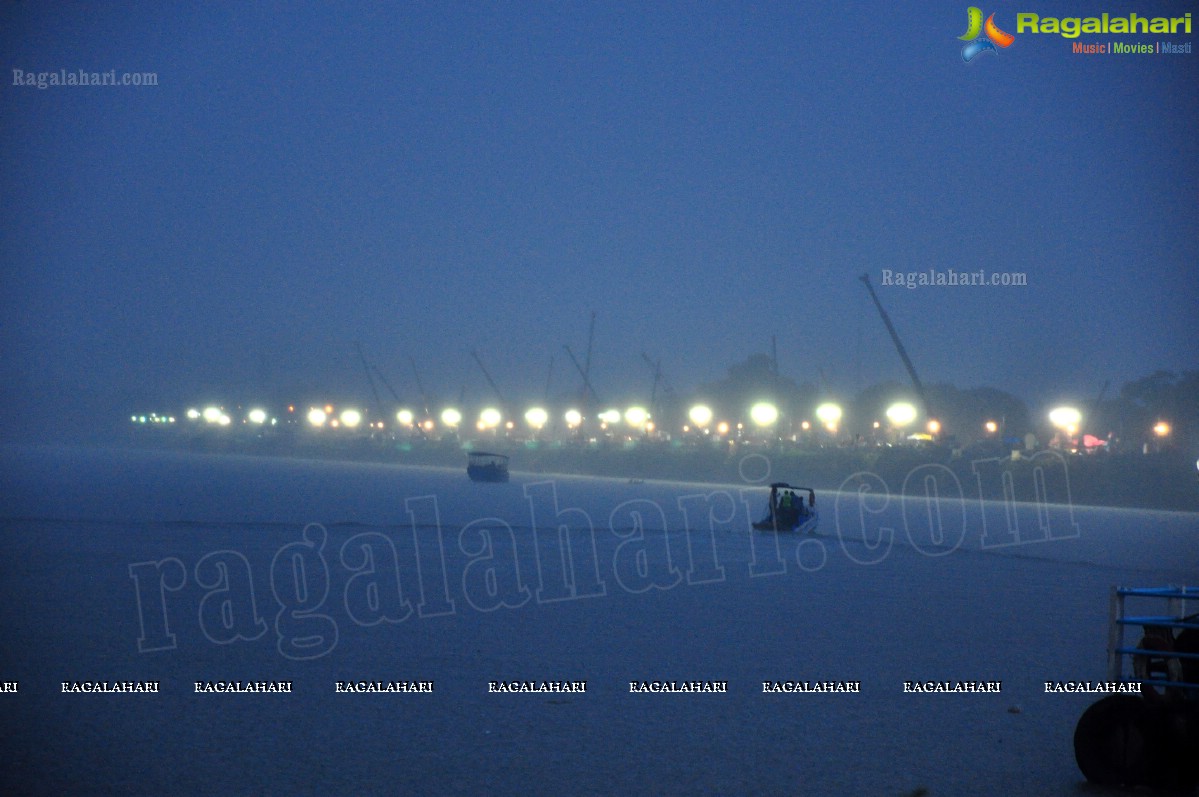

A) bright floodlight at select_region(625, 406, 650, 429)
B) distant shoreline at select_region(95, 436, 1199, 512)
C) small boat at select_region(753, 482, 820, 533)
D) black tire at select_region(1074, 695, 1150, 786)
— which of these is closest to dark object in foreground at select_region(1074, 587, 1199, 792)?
black tire at select_region(1074, 695, 1150, 786)

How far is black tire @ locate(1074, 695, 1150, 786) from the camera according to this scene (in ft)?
26.4

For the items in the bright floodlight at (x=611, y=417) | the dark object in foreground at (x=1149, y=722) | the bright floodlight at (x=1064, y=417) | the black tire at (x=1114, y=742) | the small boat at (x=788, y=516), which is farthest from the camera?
the bright floodlight at (x=611, y=417)

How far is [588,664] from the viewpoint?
1314 centimetres

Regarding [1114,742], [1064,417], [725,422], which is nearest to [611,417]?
[725,422]

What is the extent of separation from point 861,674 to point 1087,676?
A: 2.77 m

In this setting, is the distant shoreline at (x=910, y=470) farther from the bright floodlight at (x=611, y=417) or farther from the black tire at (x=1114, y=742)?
the black tire at (x=1114, y=742)

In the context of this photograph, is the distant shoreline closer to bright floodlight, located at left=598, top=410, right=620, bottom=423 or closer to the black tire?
bright floodlight, located at left=598, top=410, right=620, bottom=423

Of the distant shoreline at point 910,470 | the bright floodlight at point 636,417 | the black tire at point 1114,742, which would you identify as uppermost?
the bright floodlight at point 636,417

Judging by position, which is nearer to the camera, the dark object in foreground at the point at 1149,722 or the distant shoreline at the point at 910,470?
the dark object in foreground at the point at 1149,722

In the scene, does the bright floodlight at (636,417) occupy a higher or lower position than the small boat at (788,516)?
higher

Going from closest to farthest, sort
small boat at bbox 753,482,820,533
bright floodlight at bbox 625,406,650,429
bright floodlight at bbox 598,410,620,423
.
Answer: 1. small boat at bbox 753,482,820,533
2. bright floodlight at bbox 625,406,650,429
3. bright floodlight at bbox 598,410,620,423

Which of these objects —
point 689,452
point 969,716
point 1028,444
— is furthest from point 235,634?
point 689,452

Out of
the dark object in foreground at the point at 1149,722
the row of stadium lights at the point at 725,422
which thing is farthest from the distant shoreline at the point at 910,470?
the dark object in foreground at the point at 1149,722

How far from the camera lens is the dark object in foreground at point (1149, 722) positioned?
26.1 ft
